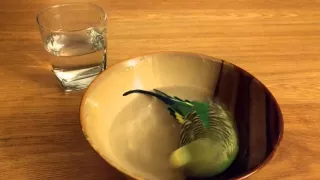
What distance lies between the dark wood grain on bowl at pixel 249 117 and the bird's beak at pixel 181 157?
0.04 metres

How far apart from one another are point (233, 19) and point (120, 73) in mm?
350

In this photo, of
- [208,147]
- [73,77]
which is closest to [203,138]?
[208,147]

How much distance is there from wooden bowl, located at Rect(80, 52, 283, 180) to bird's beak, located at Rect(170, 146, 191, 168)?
0.04 ft

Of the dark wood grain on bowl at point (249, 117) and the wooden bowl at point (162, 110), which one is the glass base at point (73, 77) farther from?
the dark wood grain on bowl at point (249, 117)

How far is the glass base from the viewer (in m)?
0.70

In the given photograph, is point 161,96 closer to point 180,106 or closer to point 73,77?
point 180,106

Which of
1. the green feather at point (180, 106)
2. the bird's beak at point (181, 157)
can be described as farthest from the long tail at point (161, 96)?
the bird's beak at point (181, 157)

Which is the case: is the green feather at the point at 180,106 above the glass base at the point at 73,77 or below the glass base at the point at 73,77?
above

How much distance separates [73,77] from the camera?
699mm

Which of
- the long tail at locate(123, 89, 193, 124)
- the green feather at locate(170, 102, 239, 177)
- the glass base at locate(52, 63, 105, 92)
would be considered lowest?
the glass base at locate(52, 63, 105, 92)

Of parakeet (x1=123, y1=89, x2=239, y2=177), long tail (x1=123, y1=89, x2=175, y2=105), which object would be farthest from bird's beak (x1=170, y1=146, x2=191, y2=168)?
long tail (x1=123, y1=89, x2=175, y2=105)

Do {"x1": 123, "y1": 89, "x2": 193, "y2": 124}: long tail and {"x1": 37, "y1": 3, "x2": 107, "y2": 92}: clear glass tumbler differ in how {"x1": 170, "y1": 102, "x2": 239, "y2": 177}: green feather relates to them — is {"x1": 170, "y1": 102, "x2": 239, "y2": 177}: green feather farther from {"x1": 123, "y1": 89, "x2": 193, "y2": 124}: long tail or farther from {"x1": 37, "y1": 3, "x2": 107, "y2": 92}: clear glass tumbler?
{"x1": 37, "y1": 3, "x2": 107, "y2": 92}: clear glass tumbler

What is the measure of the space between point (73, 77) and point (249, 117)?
27 centimetres

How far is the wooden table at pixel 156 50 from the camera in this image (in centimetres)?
59
